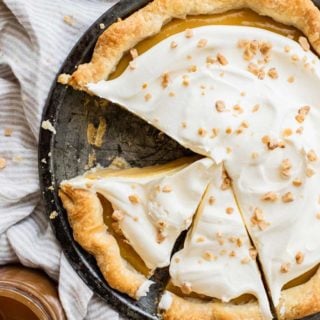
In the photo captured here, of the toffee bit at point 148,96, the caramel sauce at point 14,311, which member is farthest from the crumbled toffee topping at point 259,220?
the caramel sauce at point 14,311

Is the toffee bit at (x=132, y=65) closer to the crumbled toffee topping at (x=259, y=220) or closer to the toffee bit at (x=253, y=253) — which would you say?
the crumbled toffee topping at (x=259, y=220)

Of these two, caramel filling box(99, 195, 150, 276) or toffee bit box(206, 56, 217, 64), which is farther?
caramel filling box(99, 195, 150, 276)

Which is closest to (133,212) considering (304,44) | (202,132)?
(202,132)

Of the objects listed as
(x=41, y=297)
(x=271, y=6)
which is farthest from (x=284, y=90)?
(x=41, y=297)

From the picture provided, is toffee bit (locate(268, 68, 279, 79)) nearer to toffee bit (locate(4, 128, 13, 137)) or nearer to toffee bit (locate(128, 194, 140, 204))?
toffee bit (locate(128, 194, 140, 204))

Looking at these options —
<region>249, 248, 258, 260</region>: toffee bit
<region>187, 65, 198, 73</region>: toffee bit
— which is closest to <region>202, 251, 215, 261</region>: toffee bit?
<region>249, 248, 258, 260</region>: toffee bit

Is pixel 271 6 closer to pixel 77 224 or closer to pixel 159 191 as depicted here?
pixel 159 191
